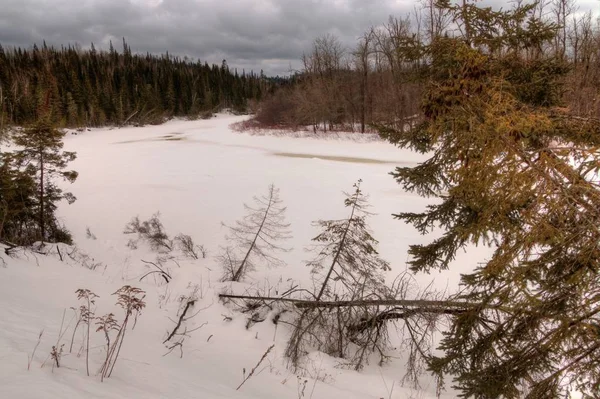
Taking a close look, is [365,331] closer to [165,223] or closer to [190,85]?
[165,223]

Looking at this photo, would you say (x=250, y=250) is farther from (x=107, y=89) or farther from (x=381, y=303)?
(x=107, y=89)

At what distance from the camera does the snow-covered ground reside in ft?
10.7

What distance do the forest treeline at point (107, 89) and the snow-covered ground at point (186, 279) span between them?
25673 mm

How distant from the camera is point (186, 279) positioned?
28.2 ft

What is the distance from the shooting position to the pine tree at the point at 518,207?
262cm

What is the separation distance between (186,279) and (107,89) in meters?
64.3

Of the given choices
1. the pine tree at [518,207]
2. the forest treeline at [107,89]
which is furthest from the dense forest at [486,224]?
the forest treeline at [107,89]

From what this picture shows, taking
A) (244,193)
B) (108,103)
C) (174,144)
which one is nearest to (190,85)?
(108,103)

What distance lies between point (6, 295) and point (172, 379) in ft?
8.83

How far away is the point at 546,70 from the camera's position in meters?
5.18

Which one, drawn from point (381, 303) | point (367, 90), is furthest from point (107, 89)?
point (381, 303)

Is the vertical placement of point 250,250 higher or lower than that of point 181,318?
higher

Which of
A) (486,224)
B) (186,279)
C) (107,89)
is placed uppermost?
(107,89)

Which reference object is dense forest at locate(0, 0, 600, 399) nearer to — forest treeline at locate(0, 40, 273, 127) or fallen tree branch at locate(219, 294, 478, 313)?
fallen tree branch at locate(219, 294, 478, 313)
